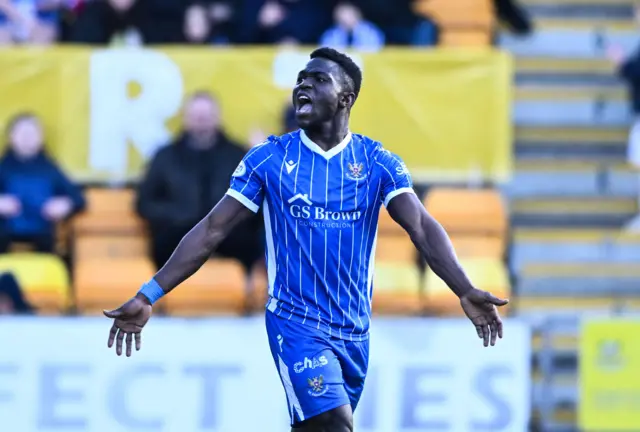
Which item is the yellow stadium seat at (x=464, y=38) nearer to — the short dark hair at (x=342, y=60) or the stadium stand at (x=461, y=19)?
the stadium stand at (x=461, y=19)

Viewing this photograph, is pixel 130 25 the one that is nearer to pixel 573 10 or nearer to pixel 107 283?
pixel 107 283

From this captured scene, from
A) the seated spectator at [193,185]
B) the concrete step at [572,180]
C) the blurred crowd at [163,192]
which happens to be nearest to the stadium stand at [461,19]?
the concrete step at [572,180]

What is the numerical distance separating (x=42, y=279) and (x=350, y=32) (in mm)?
3140

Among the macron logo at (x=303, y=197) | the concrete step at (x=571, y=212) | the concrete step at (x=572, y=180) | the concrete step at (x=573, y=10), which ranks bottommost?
the macron logo at (x=303, y=197)

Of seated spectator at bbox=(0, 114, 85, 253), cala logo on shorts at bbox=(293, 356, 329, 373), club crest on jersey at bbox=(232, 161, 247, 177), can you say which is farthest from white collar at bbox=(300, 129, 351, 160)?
seated spectator at bbox=(0, 114, 85, 253)

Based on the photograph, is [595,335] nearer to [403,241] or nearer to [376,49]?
[403,241]

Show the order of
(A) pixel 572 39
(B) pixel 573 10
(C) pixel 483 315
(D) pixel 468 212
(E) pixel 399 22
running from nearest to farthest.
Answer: (C) pixel 483 315
(D) pixel 468 212
(E) pixel 399 22
(A) pixel 572 39
(B) pixel 573 10

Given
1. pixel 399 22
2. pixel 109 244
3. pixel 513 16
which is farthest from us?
pixel 513 16

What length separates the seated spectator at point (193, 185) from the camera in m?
10.0

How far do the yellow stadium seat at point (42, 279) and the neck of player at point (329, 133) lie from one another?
4518 mm

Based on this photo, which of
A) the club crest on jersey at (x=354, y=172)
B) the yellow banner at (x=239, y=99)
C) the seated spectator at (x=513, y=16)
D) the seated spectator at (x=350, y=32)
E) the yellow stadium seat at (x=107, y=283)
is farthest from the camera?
the seated spectator at (x=513, y=16)

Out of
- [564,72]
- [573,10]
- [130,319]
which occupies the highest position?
[573,10]

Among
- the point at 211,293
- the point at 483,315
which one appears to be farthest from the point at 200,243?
the point at 211,293

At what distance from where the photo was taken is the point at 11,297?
939 cm
